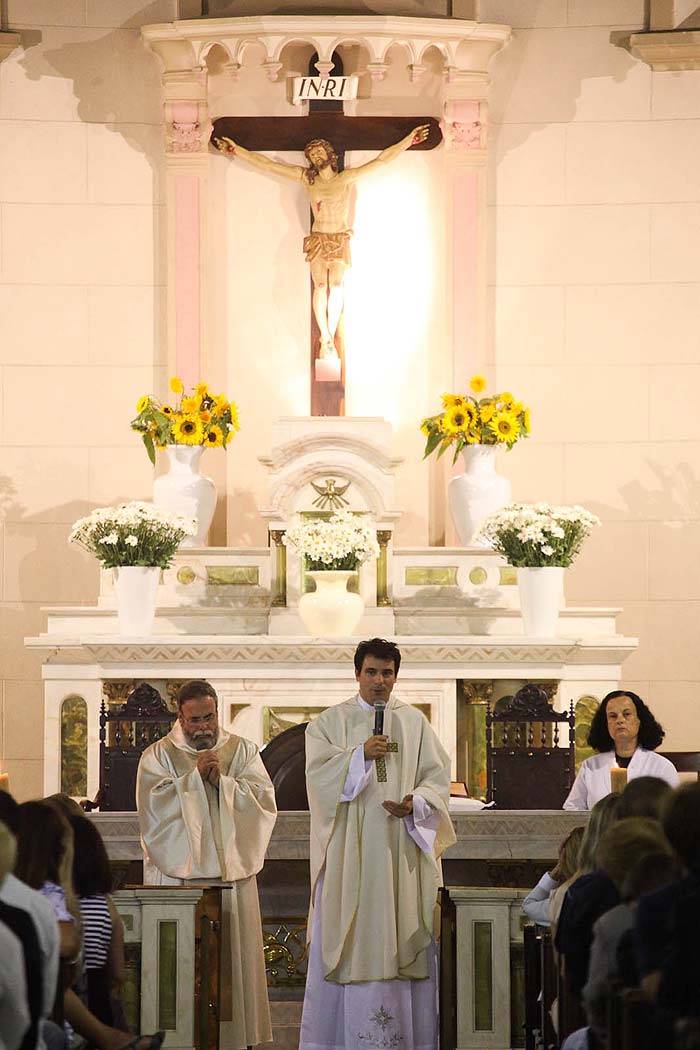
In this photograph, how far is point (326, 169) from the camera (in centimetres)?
1183

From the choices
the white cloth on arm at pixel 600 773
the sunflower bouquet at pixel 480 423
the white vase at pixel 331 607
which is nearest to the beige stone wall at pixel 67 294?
the sunflower bouquet at pixel 480 423

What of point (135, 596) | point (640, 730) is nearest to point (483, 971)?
point (640, 730)

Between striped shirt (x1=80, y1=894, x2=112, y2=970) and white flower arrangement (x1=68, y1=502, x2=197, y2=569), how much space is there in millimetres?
4574

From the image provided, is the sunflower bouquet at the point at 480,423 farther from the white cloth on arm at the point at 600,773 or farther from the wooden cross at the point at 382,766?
the wooden cross at the point at 382,766

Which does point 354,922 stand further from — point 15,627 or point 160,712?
point 15,627

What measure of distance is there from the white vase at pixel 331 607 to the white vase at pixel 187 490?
3.32 feet

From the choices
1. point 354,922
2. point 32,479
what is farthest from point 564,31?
point 354,922

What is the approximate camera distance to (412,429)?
480 inches

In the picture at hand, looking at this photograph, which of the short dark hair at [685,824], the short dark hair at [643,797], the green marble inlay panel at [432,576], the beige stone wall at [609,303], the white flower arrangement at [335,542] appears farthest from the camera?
the beige stone wall at [609,303]

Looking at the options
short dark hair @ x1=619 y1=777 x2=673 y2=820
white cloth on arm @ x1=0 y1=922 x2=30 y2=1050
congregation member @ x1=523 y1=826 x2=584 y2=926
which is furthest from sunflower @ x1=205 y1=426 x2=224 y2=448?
white cloth on arm @ x1=0 y1=922 x2=30 y2=1050

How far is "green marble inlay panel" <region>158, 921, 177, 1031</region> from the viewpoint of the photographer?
643 cm

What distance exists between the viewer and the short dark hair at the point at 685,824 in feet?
14.0

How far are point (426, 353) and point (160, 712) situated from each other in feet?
14.0

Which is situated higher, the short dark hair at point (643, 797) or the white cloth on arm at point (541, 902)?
the short dark hair at point (643, 797)
